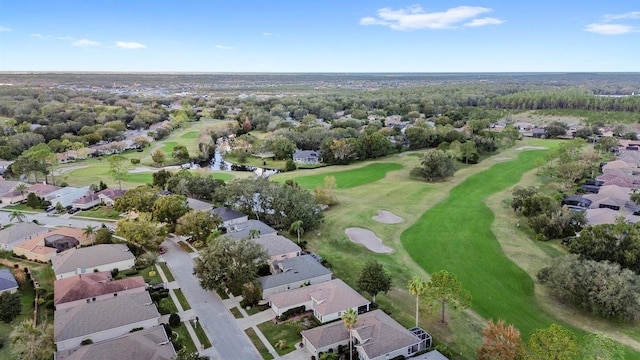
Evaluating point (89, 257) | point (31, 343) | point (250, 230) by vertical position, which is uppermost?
point (31, 343)

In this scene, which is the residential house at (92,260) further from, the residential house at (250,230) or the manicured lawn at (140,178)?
the manicured lawn at (140,178)

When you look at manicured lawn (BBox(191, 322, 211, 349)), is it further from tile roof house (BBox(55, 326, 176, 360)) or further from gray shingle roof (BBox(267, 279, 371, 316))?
gray shingle roof (BBox(267, 279, 371, 316))

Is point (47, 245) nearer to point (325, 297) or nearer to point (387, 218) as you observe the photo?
point (325, 297)

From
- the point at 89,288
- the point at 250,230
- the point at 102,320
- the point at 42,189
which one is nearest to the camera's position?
the point at 102,320

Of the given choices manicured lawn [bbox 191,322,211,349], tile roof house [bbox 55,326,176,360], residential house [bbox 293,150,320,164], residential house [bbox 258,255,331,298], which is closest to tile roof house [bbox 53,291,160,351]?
tile roof house [bbox 55,326,176,360]

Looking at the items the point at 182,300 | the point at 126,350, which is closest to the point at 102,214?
the point at 182,300

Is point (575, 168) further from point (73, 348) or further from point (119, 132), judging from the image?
point (119, 132)
